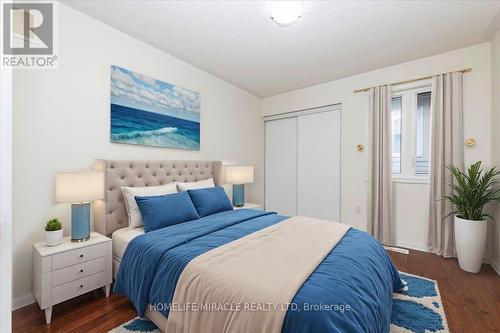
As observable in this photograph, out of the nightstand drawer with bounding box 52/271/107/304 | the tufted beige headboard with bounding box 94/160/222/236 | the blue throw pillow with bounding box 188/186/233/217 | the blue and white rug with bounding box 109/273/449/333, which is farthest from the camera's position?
the blue throw pillow with bounding box 188/186/233/217

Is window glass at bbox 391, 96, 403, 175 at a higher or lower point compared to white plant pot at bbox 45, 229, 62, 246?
higher

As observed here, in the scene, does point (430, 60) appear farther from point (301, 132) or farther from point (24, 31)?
point (24, 31)

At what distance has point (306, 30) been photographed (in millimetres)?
2400

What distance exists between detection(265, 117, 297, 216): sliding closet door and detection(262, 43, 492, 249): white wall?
42 centimetres

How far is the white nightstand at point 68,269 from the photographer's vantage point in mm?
1658

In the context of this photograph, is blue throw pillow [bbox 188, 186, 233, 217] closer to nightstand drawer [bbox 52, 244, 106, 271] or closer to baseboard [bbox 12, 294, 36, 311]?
nightstand drawer [bbox 52, 244, 106, 271]

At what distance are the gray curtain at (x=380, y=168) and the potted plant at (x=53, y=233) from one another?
12.0 ft

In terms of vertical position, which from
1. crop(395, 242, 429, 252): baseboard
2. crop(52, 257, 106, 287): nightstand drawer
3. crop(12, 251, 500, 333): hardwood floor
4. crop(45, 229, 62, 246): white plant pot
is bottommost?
crop(12, 251, 500, 333): hardwood floor

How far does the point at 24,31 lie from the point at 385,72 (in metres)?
4.11

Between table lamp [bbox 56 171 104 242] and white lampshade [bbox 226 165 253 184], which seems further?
white lampshade [bbox 226 165 253 184]

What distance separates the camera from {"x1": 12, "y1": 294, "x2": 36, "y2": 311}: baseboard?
181 cm

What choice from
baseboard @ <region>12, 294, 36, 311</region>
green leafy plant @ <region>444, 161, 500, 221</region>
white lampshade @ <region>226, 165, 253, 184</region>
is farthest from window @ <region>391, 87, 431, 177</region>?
baseboard @ <region>12, 294, 36, 311</region>

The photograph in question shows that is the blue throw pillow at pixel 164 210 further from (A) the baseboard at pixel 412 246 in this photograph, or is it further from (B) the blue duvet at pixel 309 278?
(A) the baseboard at pixel 412 246

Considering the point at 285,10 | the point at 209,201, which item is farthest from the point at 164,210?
the point at 285,10
